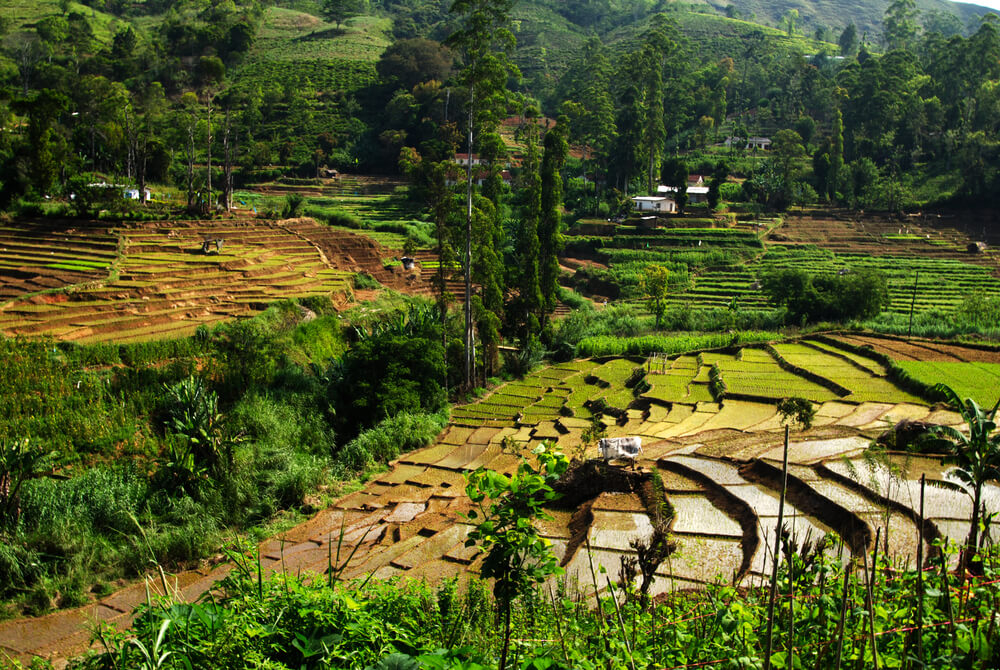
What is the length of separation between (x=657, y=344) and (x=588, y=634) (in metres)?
22.0

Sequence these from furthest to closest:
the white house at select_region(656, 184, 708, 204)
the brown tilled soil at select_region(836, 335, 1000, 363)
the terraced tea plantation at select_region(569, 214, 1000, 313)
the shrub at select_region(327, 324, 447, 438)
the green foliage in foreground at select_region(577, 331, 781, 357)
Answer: the white house at select_region(656, 184, 708, 204) → the terraced tea plantation at select_region(569, 214, 1000, 313) → the green foliage in foreground at select_region(577, 331, 781, 357) → the brown tilled soil at select_region(836, 335, 1000, 363) → the shrub at select_region(327, 324, 447, 438)

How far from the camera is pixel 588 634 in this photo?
4641 millimetres

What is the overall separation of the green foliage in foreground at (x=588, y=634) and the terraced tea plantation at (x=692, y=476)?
0.49 meters

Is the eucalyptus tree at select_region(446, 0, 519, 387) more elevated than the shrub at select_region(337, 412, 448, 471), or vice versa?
the eucalyptus tree at select_region(446, 0, 519, 387)

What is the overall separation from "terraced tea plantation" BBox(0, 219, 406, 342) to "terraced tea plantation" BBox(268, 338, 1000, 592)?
8.32 meters

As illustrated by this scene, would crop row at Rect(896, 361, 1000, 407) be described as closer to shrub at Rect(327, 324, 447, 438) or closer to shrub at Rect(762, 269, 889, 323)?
shrub at Rect(762, 269, 889, 323)

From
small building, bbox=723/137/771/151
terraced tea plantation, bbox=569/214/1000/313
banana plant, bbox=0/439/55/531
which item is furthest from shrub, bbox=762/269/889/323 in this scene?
small building, bbox=723/137/771/151

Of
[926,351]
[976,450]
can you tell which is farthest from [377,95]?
[976,450]

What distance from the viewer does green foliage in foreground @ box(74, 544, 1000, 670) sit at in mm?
4004

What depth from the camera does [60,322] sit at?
59.5ft

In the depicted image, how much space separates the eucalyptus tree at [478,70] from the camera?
19.4 m

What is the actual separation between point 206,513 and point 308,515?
169 cm

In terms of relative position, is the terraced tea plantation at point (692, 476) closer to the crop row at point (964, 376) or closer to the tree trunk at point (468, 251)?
the crop row at point (964, 376)

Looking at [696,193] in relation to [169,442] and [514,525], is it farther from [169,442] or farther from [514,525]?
[514,525]
